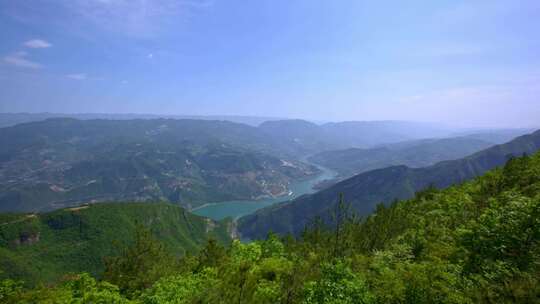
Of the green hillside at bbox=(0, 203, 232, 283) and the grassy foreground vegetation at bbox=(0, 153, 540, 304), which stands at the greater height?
the grassy foreground vegetation at bbox=(0, 153, 540, 304)

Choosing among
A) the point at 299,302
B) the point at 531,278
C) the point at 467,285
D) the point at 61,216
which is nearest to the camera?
the point at 531,278

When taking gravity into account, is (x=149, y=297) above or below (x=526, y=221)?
below

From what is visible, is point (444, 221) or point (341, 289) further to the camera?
point (444, 221)

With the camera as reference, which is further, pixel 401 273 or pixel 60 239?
pixel 60 239

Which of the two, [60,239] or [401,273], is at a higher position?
[401,273]

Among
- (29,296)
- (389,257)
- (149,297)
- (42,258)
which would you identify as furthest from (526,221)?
(42,258)

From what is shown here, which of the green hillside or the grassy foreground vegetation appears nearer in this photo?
the grassy foreground vegetation

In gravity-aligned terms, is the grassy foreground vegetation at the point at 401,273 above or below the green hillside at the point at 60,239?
above

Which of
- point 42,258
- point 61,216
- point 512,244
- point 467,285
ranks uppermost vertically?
point 512,244

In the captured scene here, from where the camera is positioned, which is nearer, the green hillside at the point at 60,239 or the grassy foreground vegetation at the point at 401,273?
the grassy foreground vegetation at the point at 401,273

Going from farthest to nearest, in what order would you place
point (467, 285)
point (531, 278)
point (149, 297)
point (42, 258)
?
point (42, 258), point (149, 297), point (467, 285), point (531, 278)

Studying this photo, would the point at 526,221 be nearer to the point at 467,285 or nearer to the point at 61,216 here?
the point at 467,285
